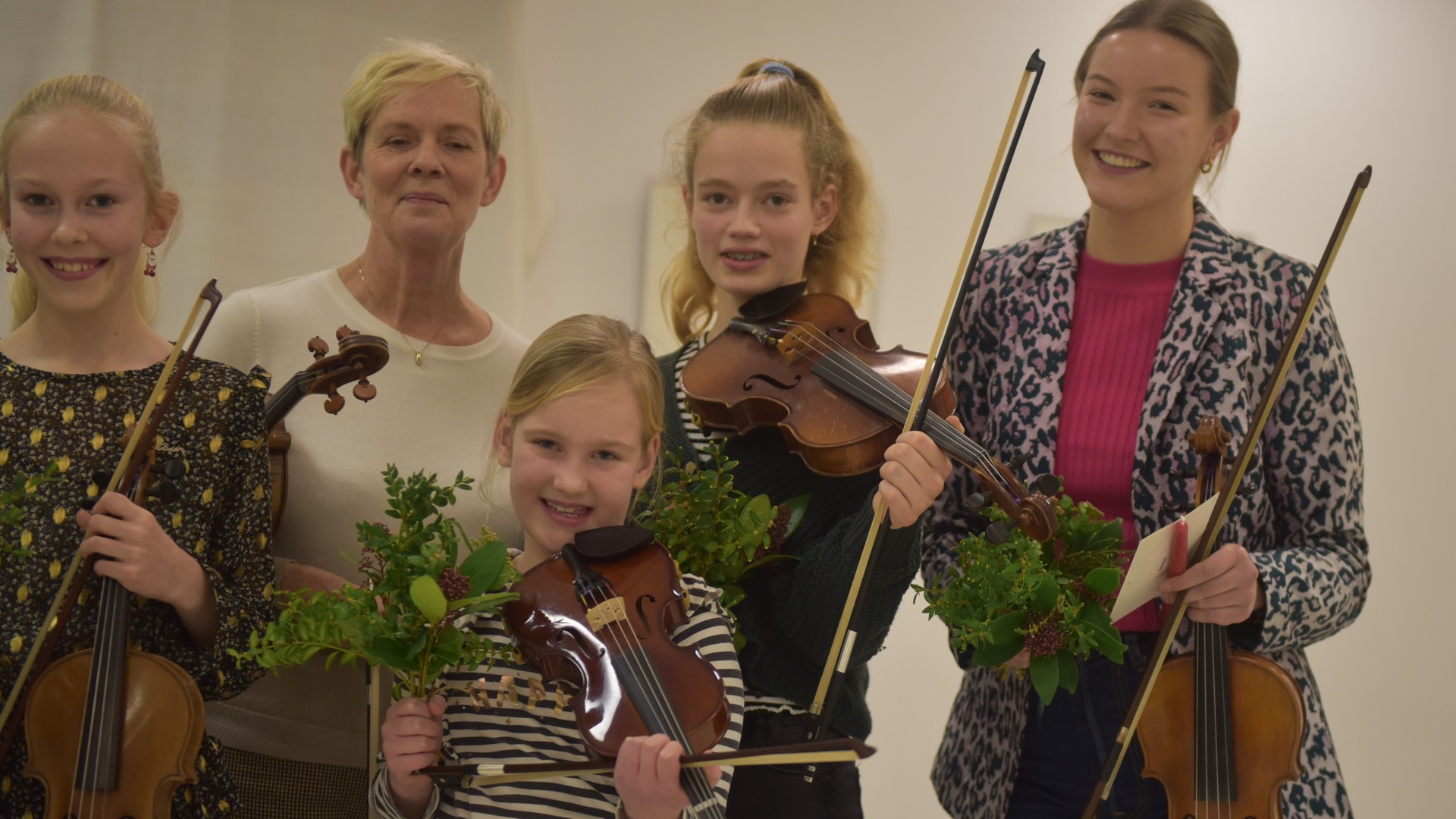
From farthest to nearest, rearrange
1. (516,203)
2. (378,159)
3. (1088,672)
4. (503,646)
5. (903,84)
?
(903,84)
(516,203)
(378,159)
(1088,672)
(503,646)

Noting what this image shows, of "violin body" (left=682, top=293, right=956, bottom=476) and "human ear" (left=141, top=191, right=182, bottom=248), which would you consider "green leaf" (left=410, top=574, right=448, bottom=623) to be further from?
"human ear" (left=141, top=191, right=182, bottom=248)

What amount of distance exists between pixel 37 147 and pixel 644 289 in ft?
6.44

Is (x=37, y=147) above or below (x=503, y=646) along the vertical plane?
above

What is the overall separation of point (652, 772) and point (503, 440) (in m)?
0.56

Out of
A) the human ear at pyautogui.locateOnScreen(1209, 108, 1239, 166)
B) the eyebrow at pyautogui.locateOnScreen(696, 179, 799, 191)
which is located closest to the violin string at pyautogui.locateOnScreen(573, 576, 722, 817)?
the eyebrow at pyautogui.locateOnScreen(696, 179, 799, 191)

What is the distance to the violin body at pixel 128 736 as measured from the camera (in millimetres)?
1348

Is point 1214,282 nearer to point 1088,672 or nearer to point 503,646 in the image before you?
point 1088,672

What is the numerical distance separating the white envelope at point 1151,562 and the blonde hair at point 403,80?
1182 mm

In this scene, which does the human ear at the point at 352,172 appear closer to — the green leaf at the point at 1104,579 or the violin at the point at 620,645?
the violin at the point at 620,645

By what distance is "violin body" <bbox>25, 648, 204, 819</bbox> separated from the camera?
1.35m

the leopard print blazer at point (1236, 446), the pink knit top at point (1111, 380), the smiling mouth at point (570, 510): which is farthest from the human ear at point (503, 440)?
the pink knit top at point (1111, 380)

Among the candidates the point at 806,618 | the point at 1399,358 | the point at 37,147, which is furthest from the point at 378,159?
the point at 1399,358

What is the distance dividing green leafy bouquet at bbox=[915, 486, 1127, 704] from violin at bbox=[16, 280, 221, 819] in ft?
2.86

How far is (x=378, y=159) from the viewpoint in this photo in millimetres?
1921
